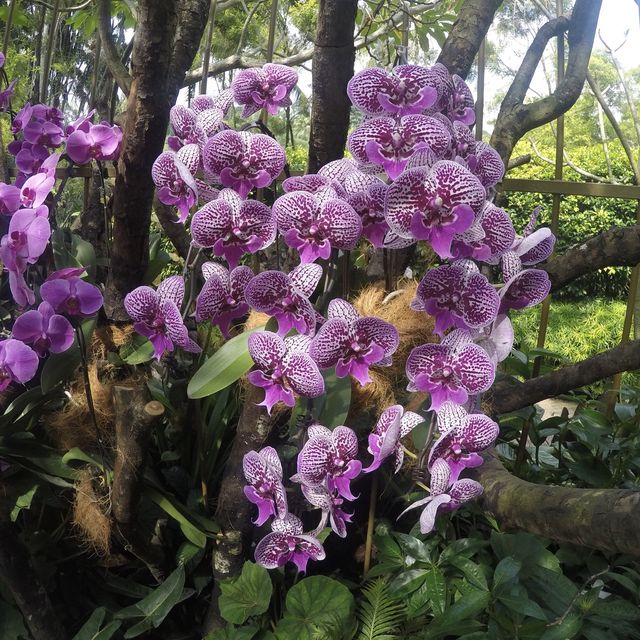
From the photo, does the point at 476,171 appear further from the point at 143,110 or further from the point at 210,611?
the point at 210,611

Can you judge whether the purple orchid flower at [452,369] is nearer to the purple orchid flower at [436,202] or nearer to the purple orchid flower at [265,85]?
the purple orchid flower at [436,202]

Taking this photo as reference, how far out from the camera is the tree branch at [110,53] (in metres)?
1.34

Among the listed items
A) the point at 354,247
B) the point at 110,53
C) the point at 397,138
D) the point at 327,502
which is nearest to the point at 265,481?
the point at 327,502

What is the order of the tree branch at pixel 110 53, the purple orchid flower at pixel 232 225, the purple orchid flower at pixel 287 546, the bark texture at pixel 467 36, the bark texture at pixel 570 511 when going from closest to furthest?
the bark texture at pixel 570 511
the purple orchid flower at pixel 232 225
the purple orchid flower at pixel 287 546
the bark texture at pixel 467 36
the tree branch at pixel 110 53

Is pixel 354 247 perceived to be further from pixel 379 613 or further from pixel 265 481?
pixel 379 613

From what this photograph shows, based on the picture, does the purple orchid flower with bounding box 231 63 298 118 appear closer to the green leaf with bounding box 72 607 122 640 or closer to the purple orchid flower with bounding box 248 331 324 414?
the purple orchid flower with bounding box 248 331 324 414

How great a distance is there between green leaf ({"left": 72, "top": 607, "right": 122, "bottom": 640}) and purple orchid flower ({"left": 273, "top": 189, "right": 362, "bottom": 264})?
58 cm

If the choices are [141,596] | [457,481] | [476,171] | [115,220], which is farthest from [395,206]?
[141,596]

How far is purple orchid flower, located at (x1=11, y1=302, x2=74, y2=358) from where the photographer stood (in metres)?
0.75

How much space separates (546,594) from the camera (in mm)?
881

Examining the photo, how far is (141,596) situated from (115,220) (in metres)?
0.58

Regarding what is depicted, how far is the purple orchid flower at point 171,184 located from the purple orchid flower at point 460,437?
1.33 ft

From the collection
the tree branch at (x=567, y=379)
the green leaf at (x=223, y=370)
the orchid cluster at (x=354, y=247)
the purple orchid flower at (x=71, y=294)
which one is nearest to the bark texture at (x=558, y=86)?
the tree branch at (x=567, y=379)

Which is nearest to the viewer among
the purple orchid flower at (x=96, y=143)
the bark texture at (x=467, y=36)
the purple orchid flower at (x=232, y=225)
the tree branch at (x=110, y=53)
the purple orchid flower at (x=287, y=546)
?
the purple orchid flower at (x=232, y=225)
